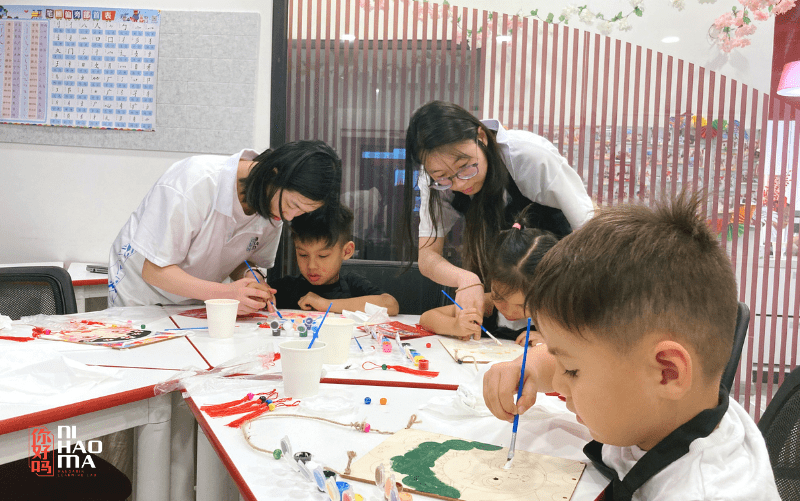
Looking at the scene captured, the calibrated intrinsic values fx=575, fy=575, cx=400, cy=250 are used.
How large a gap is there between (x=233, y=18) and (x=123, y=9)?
1.89 ft

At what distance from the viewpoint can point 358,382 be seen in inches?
46.1

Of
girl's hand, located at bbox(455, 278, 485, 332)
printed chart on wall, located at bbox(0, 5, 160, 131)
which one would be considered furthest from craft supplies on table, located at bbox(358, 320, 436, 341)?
printed chart on wall, located at bbox(0, 5, 160, 131)

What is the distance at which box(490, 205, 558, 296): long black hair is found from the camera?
151 centimetres

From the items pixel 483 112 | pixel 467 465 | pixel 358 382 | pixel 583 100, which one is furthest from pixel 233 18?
pixel 467 465

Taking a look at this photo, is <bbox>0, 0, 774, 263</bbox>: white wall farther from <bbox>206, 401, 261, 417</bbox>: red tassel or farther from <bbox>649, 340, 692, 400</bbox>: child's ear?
<bbox>649, 340, 692, 400</bbox>: child's ear

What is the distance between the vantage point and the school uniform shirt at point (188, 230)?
184 cm

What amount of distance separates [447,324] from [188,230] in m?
0.88

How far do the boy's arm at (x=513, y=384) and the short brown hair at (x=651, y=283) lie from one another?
21 centimetres

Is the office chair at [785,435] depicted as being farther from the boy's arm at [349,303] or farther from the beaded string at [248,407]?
the boy's arm at [349,303]

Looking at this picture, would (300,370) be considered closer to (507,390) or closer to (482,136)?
(507,390)

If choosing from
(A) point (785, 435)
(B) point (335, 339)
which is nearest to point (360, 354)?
(B) point (335, 339)

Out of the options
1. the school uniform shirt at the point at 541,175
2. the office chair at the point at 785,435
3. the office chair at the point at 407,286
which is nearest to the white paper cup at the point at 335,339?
the school uniform shirt at the point at 541,175

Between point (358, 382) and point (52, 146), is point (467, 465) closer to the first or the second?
point (358, 382)

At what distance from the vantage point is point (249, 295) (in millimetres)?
1767
